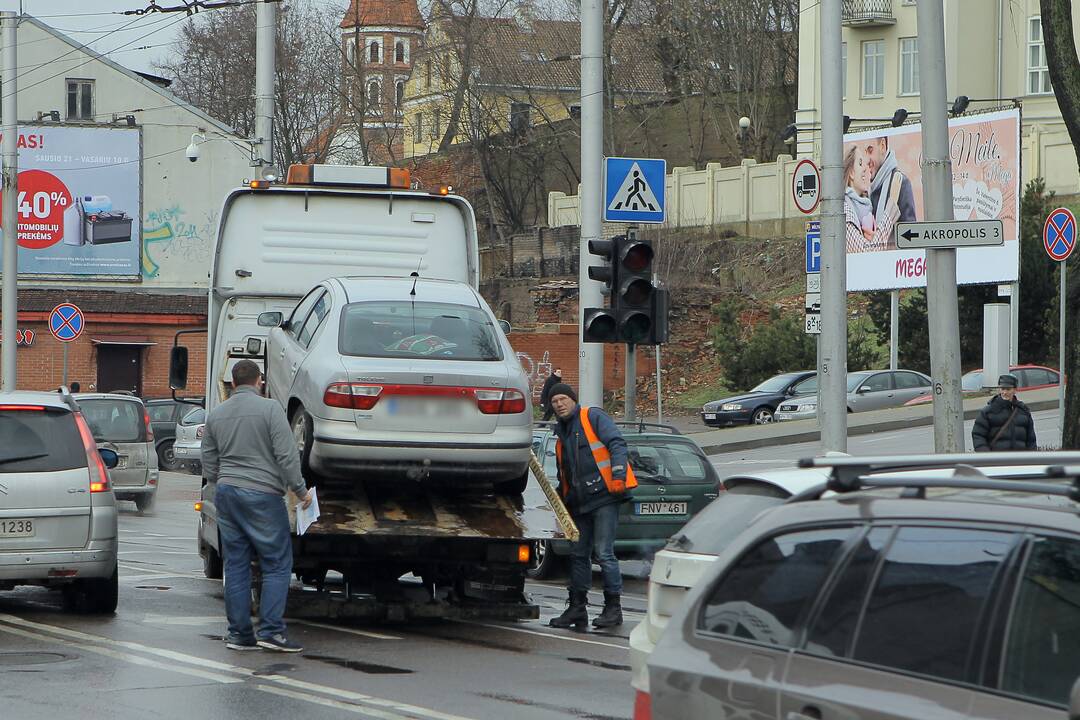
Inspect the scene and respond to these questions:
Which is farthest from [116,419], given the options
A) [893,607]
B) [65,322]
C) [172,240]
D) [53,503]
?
[172,240]

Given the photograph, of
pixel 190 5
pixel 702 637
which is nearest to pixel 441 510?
pixel 702 637

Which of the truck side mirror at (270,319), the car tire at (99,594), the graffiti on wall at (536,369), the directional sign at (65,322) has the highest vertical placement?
the directional sign at (65,322)

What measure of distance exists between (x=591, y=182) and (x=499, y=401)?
5.34m

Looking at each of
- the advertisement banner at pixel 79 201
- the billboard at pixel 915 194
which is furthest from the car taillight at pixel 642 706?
the advertisement banner at pixel 79 201

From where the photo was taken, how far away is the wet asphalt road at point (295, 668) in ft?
27.4

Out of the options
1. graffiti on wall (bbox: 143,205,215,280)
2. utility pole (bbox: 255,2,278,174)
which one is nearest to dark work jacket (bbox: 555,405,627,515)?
utility pole (bbox: 255,2,278,174)

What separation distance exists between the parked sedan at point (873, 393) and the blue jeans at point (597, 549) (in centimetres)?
2347

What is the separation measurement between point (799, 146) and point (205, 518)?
47.1 m

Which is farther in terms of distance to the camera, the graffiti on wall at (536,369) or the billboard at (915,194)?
the graffiti on wall at (536,369)

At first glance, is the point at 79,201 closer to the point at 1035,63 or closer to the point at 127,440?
the point at 127,440

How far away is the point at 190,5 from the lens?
82.9ft

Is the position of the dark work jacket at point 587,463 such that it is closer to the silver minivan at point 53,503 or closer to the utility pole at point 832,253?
the silver minivan at point 53,503

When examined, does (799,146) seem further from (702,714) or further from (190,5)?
(702,714)

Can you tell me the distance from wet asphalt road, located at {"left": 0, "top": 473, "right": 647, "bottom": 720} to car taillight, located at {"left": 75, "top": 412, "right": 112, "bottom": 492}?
0.97 m
